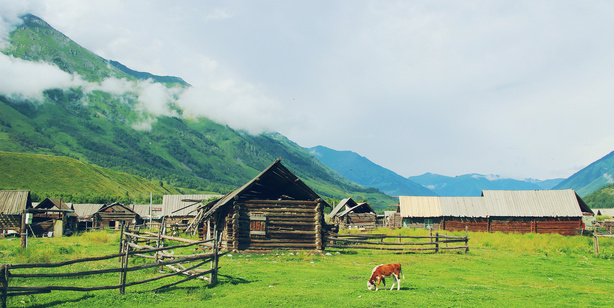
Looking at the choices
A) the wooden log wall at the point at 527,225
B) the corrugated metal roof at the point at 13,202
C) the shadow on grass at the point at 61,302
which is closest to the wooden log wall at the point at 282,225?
the shadow on grass at the point at 61,302

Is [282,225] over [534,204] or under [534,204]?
under

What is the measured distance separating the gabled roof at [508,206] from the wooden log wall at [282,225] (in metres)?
34.4

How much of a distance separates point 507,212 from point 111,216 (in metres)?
71.9

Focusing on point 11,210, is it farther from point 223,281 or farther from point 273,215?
point 223,281

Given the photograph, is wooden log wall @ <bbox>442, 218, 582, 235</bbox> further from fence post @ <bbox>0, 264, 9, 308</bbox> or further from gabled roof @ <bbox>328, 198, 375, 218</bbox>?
fence post @ <bbox>0, 264, 9, 308</bbox>

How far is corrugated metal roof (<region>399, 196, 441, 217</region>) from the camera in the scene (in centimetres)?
6000

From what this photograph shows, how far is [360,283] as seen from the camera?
55.4 ft

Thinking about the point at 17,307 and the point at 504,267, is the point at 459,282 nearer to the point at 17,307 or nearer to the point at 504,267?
the point at 504,267

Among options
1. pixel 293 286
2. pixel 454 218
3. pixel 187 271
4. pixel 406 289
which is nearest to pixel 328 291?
pixel 293 286

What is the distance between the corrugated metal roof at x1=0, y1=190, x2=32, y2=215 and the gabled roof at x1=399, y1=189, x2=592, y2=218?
5325cm

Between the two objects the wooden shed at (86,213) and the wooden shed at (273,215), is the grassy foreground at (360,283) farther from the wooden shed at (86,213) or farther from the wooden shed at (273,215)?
the wooden shed at (86,213)

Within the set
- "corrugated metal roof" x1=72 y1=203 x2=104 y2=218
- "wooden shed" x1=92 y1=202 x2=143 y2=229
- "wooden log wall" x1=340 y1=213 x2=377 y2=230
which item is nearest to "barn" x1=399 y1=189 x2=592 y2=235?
"wooden log wall" x1=340 y1=213 x2=377 y2=230

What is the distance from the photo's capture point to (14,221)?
49.9 metres

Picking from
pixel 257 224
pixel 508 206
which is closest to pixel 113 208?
pixel 257 224
